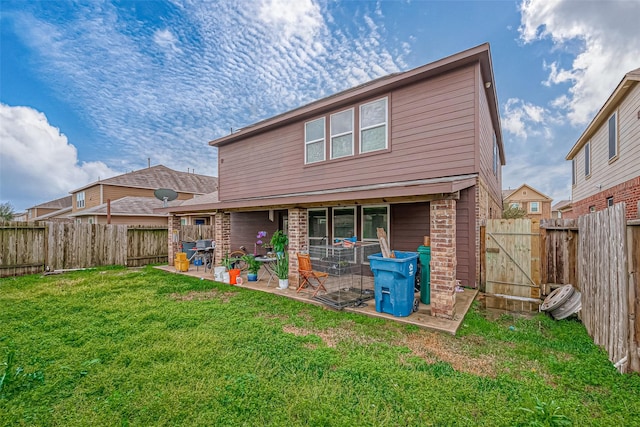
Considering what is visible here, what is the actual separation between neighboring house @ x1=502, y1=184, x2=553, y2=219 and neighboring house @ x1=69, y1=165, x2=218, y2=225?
3247 cm

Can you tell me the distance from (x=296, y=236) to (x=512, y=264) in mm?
4868

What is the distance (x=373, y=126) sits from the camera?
7715 mm

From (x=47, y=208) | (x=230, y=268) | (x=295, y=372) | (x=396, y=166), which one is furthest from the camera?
(x=47, y=208)

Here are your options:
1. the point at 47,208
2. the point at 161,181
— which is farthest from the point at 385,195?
the point at 47,208

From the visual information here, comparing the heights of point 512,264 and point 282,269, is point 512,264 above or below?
above

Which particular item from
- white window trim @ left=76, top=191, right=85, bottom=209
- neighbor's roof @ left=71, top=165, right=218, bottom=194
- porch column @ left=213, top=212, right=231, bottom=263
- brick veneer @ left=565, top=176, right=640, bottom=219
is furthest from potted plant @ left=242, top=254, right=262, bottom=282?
white window trim @ left=76, top=191, right=85, bottom=209

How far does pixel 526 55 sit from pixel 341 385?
744 inches

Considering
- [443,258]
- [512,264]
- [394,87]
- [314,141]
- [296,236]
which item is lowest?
[512,264]

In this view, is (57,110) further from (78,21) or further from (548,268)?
(548,268)

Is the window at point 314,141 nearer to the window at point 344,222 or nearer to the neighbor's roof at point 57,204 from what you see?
the window at point 344,222

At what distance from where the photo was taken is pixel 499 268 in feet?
19.5

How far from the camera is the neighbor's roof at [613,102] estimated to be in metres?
7.58

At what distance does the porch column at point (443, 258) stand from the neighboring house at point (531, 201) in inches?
1225

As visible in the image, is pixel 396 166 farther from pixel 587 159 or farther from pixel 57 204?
pixel 57 204
